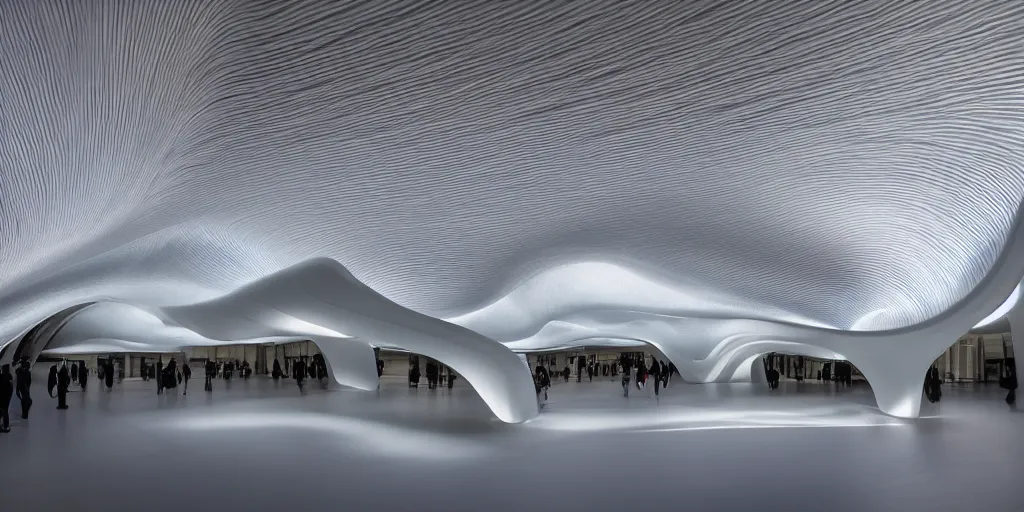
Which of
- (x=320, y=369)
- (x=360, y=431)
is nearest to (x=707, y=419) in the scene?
(x=360, y=431)

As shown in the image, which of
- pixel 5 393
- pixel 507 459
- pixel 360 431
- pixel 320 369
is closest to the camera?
pixel 507 459

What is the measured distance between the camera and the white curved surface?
8.30 metres

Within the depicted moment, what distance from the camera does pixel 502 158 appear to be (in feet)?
38.7

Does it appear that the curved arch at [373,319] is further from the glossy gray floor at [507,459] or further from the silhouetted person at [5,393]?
the silhouetted person at [5,393]

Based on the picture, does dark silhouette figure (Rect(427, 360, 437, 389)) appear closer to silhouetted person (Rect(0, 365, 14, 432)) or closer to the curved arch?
the curved arch

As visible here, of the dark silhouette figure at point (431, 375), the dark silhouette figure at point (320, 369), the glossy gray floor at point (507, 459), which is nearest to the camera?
the glossy gray floor at point (507, 459)

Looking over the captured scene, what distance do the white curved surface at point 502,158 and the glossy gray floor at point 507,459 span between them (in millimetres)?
1738

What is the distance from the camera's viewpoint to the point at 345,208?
13867mm

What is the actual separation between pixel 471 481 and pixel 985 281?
9.51 meters

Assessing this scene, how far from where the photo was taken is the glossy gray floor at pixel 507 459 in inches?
248

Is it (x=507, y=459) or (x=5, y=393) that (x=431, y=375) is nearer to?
(x=5, y=393)

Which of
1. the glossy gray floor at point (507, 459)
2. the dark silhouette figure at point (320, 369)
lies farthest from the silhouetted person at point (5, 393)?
the dark silhouette figure at point (320, 369)

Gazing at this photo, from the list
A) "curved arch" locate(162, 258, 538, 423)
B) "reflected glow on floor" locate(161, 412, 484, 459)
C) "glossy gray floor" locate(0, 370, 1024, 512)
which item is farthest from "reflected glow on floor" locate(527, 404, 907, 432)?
"reflected glow on floor" locate(161, 412, 484, 459)

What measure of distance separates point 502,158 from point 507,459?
16.0ft
